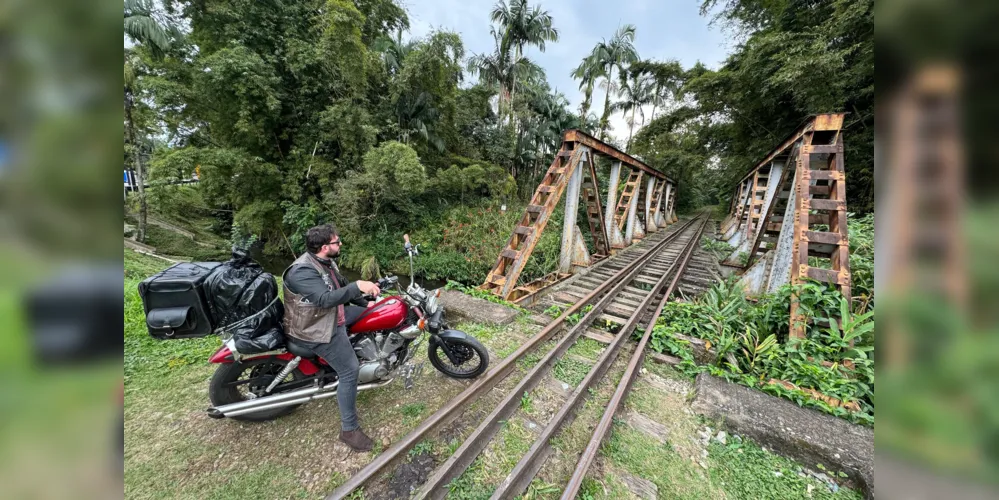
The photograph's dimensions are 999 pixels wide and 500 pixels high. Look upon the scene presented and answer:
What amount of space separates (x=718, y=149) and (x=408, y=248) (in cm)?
2066

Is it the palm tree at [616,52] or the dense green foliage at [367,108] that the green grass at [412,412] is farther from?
the palm tree at [616,52]

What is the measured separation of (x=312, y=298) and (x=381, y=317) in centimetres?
68

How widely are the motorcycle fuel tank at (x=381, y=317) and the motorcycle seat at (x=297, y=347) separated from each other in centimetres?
37

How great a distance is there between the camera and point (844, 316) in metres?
3.52

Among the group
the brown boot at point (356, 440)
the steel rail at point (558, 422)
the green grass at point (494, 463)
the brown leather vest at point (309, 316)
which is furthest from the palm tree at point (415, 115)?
the green grass at point (494, 463)

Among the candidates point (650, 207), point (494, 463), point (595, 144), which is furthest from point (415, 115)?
point (494, 463)

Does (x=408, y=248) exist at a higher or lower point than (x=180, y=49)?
lower

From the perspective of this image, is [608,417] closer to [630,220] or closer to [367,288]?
[367,288]

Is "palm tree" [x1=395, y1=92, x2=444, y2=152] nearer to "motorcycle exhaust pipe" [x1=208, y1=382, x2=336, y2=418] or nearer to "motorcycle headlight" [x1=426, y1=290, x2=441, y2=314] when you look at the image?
"motorcycle headlight" [x1=426, y1=290, x2=441, y2=314]

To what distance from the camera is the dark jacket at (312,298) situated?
7.34 ft

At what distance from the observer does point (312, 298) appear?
2.23 metres
